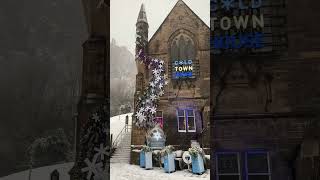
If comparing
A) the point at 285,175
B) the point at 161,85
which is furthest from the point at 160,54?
the point at 285,175

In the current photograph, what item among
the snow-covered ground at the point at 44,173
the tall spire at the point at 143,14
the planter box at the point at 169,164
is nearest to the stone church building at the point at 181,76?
A: the tall spire at the point at 143,14

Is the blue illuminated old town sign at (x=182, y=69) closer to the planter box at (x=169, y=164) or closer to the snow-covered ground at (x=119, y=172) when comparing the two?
the snow-covered ground at (x=119, y=172)

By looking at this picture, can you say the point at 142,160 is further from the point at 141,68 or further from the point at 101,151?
the point at 141,68

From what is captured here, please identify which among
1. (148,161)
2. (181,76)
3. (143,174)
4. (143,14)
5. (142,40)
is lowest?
(143,174)

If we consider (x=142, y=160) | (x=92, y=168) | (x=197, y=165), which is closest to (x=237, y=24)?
(x=197, y=165)

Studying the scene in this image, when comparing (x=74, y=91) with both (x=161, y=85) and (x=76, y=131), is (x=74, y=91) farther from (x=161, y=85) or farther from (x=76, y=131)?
(x=161, y=85)

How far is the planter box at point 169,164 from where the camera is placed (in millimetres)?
3611

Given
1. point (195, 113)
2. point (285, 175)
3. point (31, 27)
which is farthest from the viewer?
point (31, 27)

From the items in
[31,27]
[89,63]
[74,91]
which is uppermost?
[31,27]

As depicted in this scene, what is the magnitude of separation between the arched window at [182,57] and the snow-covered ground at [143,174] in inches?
34.0

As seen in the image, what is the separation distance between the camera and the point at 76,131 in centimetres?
383

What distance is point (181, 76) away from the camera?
3.68 metres

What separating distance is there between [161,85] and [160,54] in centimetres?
28

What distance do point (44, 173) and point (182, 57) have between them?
1658 mm
